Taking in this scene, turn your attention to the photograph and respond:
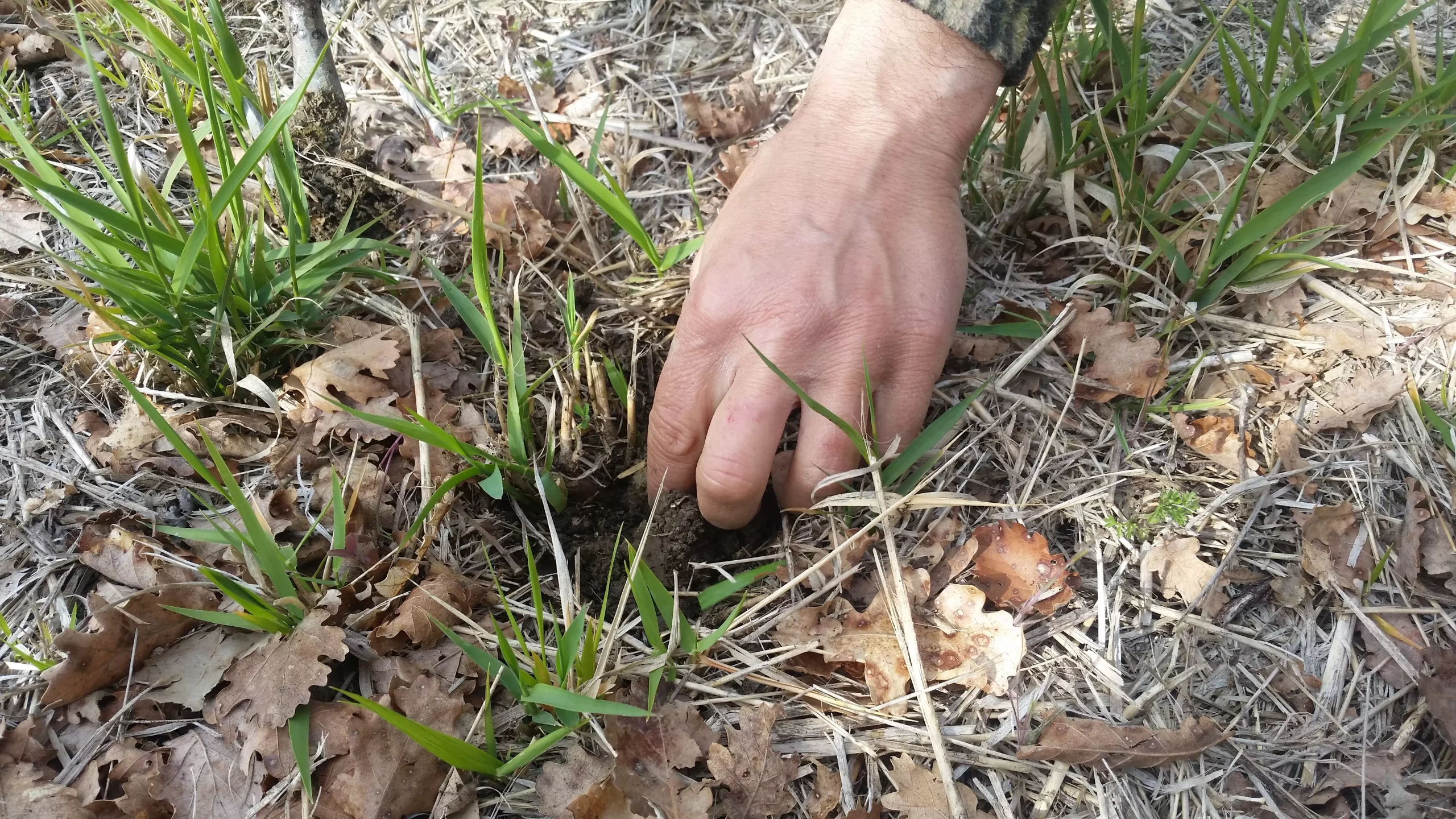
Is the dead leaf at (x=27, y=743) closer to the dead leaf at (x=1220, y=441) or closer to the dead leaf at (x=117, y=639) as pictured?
the dead leaf at (x=117, y=639)

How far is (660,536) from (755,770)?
1.90 feet

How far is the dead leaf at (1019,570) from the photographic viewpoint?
1565 mm

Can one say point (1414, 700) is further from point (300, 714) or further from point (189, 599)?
point (189, 599)

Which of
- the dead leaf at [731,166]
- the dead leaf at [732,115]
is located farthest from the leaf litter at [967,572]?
the dead leaf at [732,115]

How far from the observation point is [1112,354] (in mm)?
1813

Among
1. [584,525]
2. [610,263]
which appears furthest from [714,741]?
[610,263]

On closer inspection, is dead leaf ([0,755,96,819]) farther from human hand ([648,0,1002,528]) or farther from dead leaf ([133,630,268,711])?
human hand ([648,0,1002,528])

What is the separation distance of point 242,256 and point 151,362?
354 mm

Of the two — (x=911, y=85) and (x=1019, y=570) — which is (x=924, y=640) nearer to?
(x=1019, y=570)

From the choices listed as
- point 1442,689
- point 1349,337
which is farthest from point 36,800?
point 1349,337

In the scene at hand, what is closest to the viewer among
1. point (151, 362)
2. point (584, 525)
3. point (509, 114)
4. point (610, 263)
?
point (509, 114)

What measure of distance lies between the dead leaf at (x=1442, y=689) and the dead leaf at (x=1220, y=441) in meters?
0.43

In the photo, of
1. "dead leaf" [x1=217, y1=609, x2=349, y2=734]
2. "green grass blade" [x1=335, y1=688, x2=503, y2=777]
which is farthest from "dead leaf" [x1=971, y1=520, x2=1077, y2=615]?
"dead leaf" [x1=217, y1=609, x2=349, y2=734]

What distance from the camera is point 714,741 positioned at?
4.66ft
